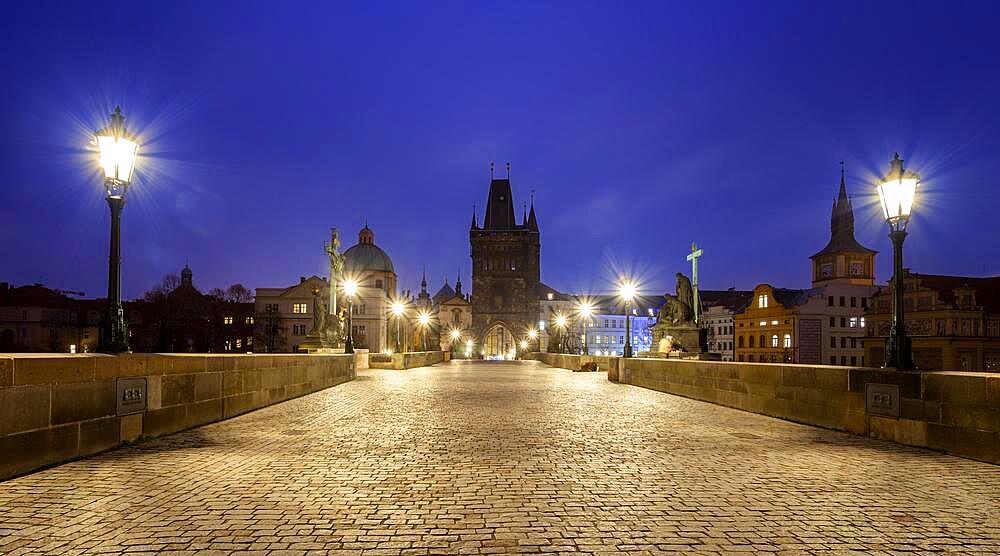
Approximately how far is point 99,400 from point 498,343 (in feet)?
331

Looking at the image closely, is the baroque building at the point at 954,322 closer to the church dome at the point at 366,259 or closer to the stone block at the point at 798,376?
the stone block at the point at 798,376

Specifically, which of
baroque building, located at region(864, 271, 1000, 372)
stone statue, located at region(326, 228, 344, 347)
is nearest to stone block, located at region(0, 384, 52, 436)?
stone statue, located at region(326, 228, 344, 347)

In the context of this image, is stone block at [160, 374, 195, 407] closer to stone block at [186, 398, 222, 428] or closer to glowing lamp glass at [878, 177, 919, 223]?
stone block at [186, 398, 222, 428]

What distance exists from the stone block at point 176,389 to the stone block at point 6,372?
2760 millimetres

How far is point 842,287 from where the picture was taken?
279 feet

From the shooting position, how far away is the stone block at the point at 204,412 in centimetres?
1033

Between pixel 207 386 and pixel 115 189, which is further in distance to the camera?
pixel 207 386

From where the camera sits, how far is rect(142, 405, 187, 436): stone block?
9.05 meters

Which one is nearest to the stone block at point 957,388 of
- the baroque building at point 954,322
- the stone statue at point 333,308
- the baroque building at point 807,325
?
the stone statue at point 333,308

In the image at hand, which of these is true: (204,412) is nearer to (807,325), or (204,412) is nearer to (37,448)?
(37,448)

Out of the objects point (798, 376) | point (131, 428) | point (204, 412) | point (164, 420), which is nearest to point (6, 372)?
point (131, 428)

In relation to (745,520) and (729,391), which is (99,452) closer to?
(745,520)

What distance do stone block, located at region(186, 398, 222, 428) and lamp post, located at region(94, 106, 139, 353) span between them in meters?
1.50

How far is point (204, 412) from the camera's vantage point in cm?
1089
